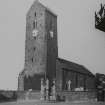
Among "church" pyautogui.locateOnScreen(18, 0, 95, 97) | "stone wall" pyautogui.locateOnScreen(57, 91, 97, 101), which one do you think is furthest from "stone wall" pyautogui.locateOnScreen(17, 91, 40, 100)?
"stone wall" pyautogui.locateOnScreen(57, 91, 97, 101)

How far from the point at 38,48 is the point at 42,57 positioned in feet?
7.25

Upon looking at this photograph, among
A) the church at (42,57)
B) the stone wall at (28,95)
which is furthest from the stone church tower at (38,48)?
the stone wall at (28,95)

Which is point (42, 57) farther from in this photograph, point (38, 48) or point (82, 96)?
point (82, 96)

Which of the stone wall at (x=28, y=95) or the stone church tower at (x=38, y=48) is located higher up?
the stone church tower at (x=38, y=48)

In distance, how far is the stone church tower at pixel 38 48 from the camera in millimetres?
40719

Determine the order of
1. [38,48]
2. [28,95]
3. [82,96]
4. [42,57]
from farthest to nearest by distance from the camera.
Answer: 1. [38,48]
2. [42,57]
3. [28,95]
4. [82,96]

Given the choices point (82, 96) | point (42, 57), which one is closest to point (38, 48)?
point (42, 57)

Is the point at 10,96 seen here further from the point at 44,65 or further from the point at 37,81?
the point at 44,65

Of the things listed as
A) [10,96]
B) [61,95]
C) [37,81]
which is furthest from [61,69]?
[10,96]

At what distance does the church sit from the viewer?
131 feet

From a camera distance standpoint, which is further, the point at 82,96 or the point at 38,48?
the point at 38,48

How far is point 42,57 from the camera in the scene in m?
41.0

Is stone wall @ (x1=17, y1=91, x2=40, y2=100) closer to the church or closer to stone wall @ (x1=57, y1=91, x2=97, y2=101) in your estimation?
the church

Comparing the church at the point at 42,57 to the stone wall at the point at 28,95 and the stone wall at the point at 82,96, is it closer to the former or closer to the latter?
the stone wall at the point at 28,95
